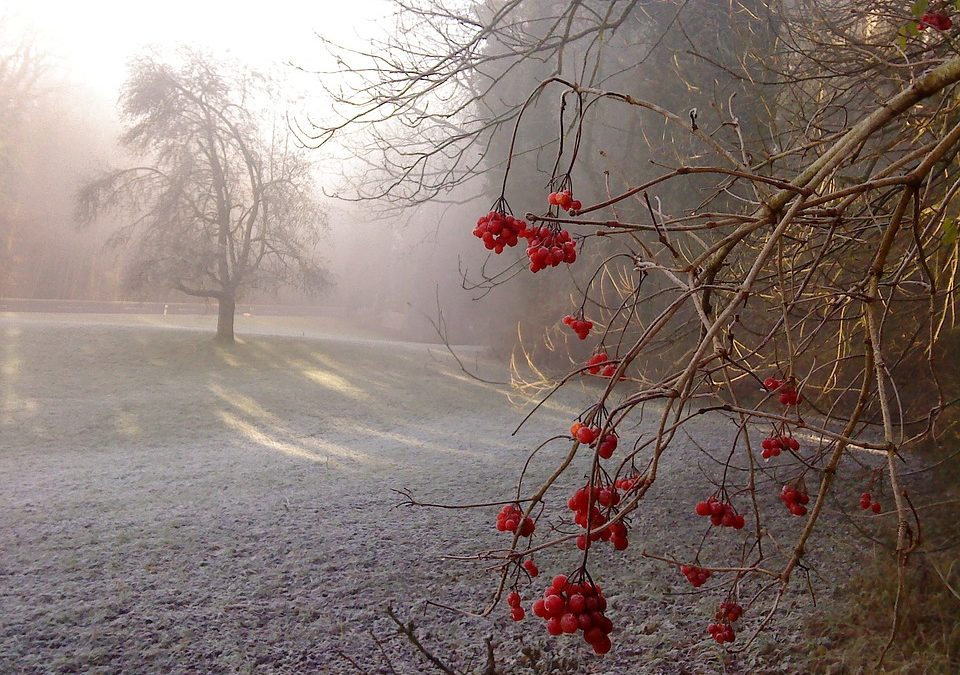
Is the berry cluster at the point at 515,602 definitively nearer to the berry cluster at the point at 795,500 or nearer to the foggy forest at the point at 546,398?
the foggy forest at the point at 546,398

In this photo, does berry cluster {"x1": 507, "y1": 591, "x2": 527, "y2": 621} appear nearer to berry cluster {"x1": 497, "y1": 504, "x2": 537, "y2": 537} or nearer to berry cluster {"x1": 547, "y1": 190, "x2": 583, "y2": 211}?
berry cluster {"x1": 497, "y1": 504, "x2": 537, "y2": 537}

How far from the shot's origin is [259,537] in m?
3.78

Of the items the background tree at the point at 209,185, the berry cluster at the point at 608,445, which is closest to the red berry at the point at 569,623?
the berry cluster at the point at 608,445

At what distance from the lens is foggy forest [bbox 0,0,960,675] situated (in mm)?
1359

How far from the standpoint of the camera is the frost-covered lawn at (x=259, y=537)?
8.93 feet

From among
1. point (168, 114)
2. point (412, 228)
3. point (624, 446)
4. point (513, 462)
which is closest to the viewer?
point (513, 462)

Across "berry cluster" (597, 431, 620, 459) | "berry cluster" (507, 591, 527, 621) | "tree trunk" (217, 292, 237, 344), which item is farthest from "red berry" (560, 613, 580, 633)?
"tree trunk" (217, 292, 237, 344)

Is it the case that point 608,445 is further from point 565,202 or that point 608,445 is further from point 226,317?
point 226,317

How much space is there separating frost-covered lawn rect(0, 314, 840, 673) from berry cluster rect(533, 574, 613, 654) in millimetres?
823

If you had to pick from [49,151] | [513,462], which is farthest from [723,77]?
[49,151]

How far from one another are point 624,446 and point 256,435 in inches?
136

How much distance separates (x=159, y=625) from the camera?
275cm

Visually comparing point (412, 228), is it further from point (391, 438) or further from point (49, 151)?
point (391, 438)

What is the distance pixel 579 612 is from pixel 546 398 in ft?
1.87
